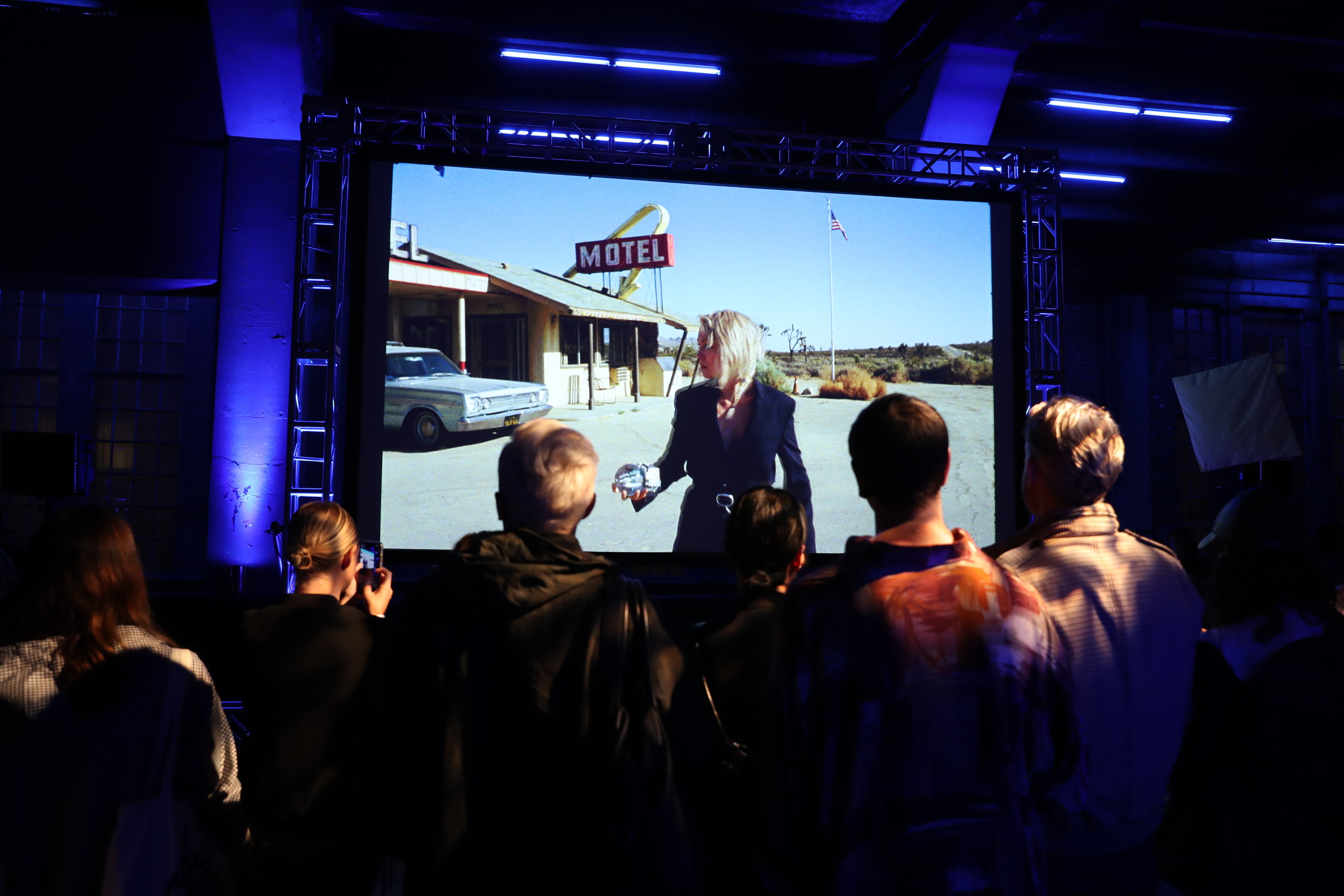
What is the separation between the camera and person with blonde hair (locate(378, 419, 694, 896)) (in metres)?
1.43

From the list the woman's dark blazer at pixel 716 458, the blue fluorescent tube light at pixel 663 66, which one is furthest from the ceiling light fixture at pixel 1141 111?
the woman's dark blazer at pixel 716 458

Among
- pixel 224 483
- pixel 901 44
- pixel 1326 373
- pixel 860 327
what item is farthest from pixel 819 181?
pixel 1326 373

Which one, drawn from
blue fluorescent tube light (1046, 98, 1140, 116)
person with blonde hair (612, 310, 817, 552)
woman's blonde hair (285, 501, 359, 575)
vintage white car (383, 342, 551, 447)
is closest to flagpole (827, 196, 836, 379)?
person with blonde hair (612, 310, 817, 552)

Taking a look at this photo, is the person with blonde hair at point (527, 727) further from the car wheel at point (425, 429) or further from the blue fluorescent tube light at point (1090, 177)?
the blue fluorescent tube light at point (1090, 177)

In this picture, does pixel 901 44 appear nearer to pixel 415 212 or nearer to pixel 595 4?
pixel 595 4

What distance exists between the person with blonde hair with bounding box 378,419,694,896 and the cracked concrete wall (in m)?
5.82

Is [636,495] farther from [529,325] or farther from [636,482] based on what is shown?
[529,325]

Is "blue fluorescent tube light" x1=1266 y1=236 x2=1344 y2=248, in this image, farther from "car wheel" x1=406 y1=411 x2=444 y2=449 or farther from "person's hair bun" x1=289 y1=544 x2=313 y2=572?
"person's hair bun" x1=289 y1=544 x2=313 y2=572

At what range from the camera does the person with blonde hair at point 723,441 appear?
6086mm

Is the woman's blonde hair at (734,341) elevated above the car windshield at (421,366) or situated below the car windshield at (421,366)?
above

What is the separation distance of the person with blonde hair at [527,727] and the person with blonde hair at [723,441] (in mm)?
4542

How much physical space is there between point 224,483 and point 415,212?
2.58 m

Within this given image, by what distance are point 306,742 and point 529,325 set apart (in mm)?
4677

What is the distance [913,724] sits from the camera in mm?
1277
